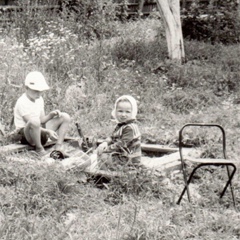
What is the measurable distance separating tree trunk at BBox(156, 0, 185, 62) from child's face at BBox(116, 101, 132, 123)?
7096 millimetres

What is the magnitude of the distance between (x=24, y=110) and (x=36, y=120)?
1.22 feet

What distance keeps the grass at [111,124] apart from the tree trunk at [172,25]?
0.39 meters

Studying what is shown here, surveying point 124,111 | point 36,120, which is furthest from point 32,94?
point 124,111

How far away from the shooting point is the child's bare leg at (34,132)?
25.0ft

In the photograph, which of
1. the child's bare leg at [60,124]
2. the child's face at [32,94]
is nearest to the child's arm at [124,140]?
the child's bare leg at [60,124]

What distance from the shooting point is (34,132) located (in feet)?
25.1

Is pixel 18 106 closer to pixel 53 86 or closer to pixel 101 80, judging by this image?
pixel 53 86

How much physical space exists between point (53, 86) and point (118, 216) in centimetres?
538

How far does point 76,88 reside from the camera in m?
10.5

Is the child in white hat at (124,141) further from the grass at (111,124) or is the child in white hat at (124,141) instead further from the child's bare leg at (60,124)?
the child's bare leg at (60,124)

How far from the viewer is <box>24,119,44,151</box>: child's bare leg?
762cm

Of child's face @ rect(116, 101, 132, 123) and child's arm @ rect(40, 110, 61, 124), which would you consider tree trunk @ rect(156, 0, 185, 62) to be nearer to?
child's arm @ rect(40, 110, 61, 124)

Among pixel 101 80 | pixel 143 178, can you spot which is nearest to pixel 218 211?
pixel 143 178

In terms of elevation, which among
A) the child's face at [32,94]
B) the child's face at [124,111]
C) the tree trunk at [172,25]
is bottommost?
the child's face at [124,111]
